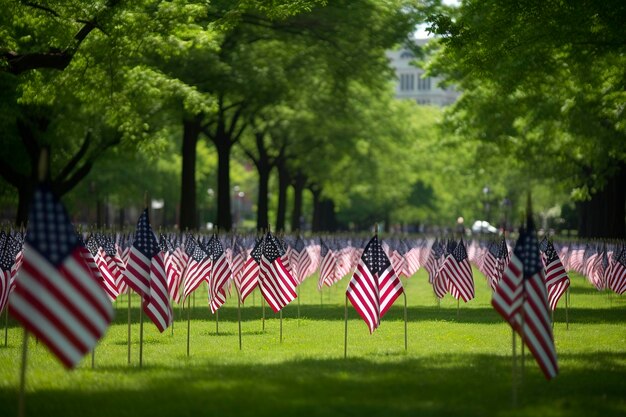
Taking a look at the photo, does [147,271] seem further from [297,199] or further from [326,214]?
[326,214]

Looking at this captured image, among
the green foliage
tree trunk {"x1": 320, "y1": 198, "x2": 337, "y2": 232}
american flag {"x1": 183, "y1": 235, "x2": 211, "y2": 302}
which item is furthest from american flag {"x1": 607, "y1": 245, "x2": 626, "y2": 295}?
tree trunk {"x1": 320, "y1": 198, "x2": 337, "y2": 232}

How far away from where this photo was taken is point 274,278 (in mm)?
21250

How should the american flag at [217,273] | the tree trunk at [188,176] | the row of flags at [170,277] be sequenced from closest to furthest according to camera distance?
the row of flags at [170,277] < the american flag at [217,273] < the tree trunk at [188,176]

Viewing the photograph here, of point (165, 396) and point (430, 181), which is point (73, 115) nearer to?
point (165, 396)

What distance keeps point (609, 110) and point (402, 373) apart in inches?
924

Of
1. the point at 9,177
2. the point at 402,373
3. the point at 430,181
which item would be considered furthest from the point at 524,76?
the point at 430,181

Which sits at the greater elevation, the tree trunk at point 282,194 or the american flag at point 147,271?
the tree trunk at point 282,194

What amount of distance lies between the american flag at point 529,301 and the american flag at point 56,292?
4.67 m

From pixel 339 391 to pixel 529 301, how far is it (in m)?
2.44

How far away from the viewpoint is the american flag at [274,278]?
69.2 feet

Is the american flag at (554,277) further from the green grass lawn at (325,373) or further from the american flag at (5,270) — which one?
the american flag at (5,270)

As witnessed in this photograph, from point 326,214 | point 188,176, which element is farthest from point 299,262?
point 326,214

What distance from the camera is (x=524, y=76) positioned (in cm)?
2983

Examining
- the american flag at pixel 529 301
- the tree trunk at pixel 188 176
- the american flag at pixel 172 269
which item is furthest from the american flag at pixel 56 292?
the tree trunk at pixel 188 176
